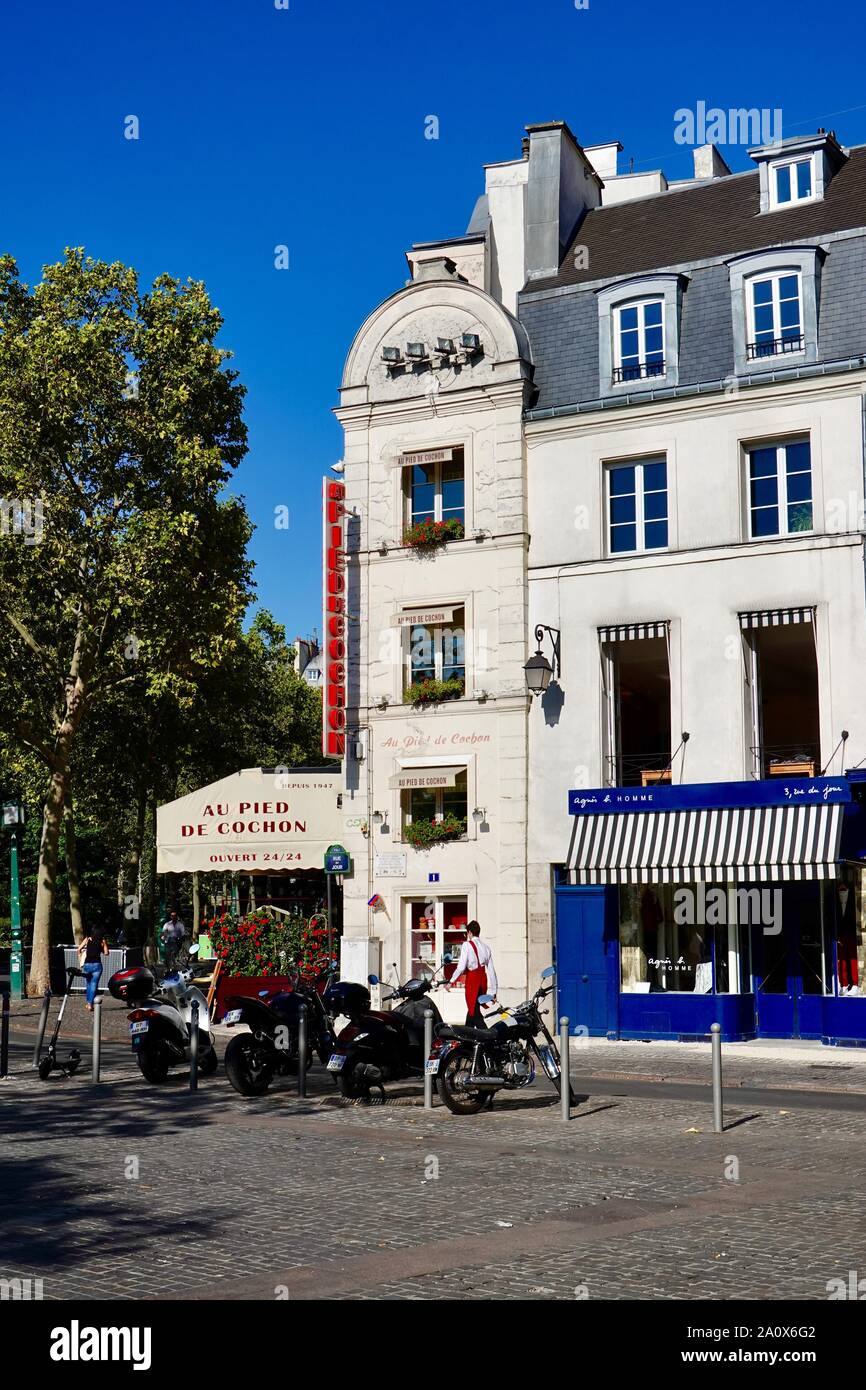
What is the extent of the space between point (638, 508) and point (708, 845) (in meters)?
6.03

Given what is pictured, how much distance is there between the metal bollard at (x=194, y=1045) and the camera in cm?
1658

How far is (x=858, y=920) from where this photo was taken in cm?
2342

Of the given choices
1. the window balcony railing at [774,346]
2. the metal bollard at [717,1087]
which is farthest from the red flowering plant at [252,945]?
the metal bollard at [717,1087]

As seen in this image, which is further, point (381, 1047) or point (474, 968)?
point (474, 968)

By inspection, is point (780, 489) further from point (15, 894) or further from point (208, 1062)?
point (15, 894)

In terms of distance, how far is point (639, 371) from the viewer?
87.1 ft

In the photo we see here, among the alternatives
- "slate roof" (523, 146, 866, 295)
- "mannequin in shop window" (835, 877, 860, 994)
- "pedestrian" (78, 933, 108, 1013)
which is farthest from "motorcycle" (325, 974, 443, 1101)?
"slate roof" (523, 146, 866, 295)

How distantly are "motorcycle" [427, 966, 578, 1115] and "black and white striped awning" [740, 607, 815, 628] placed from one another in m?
11.1

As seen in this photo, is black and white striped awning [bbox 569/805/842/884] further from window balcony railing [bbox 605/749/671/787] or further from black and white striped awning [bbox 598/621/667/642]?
black and white striped awning [bbox 598/621/667/642]

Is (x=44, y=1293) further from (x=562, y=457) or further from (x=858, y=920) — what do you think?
(x=562, y=457)

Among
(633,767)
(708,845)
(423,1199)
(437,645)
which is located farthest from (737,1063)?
(423,1199)

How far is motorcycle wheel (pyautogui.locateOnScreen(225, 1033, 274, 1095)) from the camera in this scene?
52.8 feet

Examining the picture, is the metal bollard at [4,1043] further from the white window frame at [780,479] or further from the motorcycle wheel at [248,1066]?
the white window frame at [780,479]
